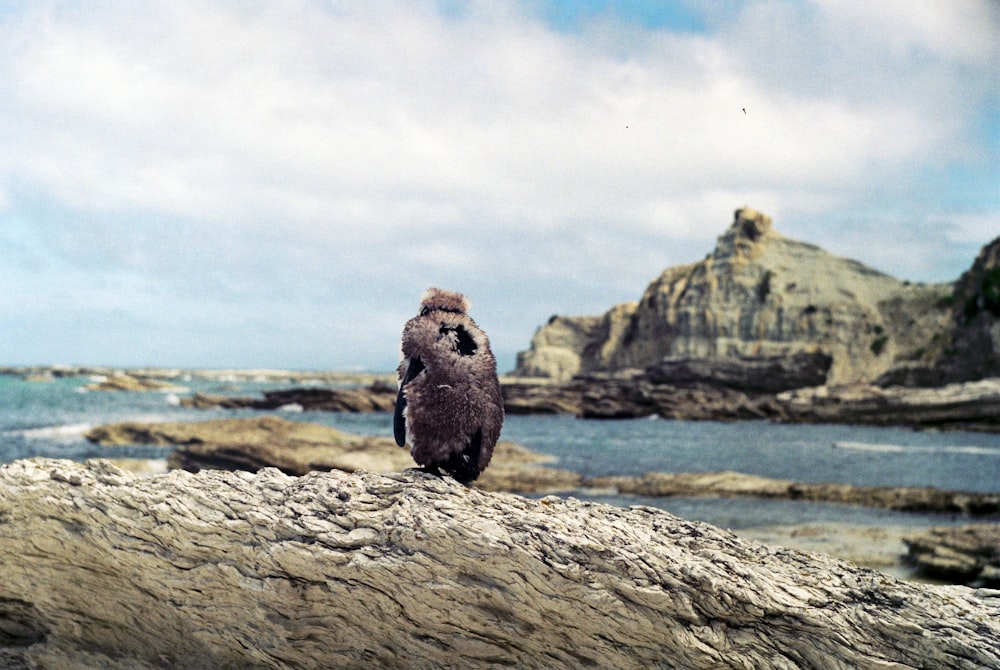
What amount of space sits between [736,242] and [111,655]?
343 feet

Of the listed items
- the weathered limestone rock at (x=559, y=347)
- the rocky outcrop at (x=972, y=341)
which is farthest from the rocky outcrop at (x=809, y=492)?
the weathered limestone rock at (x=559, y=347)

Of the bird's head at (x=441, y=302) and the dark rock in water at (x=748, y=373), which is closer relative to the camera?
the bird's head at (x=441, y=302)

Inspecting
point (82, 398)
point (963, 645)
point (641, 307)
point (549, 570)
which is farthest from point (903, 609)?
point (641, 307)

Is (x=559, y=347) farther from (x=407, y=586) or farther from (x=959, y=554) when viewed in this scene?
(x=407, y=586)

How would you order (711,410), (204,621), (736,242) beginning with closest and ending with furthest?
(204,621), (711,410), (736,242)

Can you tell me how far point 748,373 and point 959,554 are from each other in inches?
2370

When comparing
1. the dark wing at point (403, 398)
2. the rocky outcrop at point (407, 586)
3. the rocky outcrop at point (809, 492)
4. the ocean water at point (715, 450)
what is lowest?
the ocean water at point (715, 450)

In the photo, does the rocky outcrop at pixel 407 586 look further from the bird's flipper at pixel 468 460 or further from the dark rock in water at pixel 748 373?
the dark rock in water at pixel 748 373

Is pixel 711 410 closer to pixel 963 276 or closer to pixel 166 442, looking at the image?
pixel 963 276

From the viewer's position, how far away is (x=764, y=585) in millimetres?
4887

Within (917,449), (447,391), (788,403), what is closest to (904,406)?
(788,403)

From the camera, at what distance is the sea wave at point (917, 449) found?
35375mm

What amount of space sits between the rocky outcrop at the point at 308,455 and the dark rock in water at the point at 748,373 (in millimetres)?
46626

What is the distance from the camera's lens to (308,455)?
2222 cm
